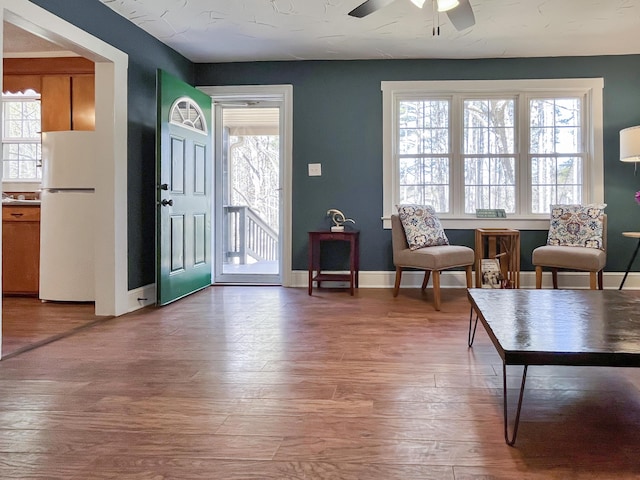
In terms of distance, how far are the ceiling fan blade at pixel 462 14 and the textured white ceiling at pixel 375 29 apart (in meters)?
0.50

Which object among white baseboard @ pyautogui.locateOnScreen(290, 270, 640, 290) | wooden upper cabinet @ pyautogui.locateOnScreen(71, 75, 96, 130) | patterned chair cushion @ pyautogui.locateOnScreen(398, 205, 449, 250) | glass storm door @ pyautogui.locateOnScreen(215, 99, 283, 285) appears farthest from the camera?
glass storm door @ pyautogui.locateOnScreen(215, 99, 283, 285)

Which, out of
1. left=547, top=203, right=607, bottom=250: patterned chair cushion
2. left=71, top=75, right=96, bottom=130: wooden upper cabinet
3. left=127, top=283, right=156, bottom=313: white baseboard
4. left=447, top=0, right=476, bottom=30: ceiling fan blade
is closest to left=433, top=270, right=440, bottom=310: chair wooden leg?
left=547, top=203, right=607, bottom=250: patterned chair cushion

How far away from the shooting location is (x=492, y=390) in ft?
7.50

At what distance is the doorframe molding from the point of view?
5539mm

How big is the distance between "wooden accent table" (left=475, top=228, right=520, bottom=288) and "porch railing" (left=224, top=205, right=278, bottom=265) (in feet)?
12.3

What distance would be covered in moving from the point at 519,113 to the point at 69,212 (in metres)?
4.30

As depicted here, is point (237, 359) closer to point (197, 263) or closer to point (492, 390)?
point (492, 390)

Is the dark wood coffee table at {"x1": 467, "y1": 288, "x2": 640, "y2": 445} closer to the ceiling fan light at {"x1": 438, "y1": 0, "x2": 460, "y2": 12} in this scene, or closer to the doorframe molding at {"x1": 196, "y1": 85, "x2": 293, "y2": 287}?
the ceiling fan light at {"x1": 438, "y1": 0, "x2": 460, "y2": 12}

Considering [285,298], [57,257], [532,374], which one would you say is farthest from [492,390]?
[57,257]

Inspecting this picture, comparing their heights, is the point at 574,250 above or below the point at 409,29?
below

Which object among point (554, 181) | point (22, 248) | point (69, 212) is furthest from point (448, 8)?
point (22, 248)

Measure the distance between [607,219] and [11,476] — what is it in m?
5.26

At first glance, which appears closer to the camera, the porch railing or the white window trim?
the white window trim

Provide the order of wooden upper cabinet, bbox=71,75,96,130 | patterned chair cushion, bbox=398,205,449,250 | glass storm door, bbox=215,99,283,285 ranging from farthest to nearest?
glass storm door, bbox=215,99,283,285, wooden upper cabinet, bbox=71,75,96,130, patterned chair cushion, bbox=398,205,449,250
